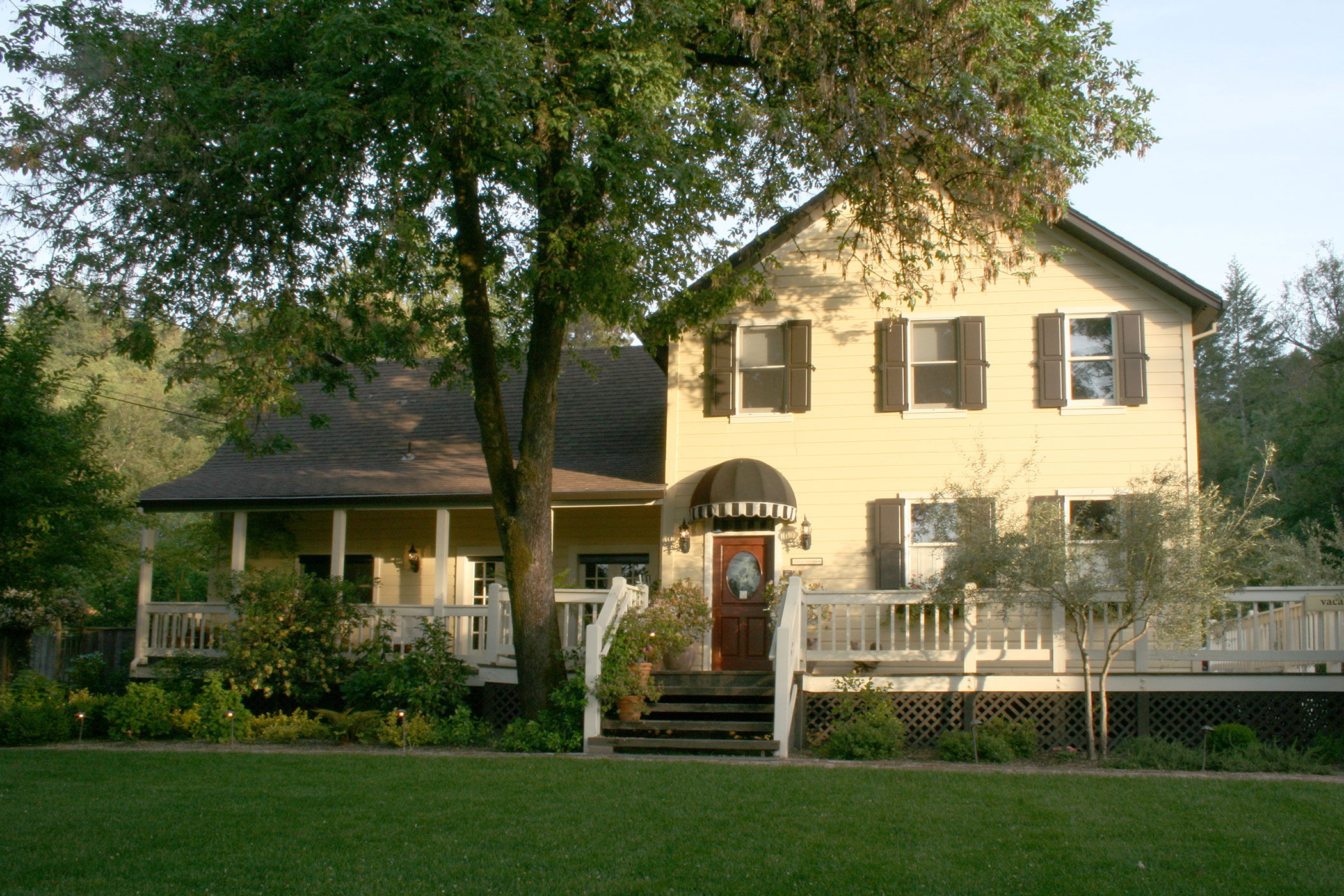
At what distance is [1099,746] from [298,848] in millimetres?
8877

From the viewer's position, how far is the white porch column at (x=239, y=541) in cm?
1625

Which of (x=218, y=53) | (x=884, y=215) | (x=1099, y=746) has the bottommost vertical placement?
(x=1099, y=746)

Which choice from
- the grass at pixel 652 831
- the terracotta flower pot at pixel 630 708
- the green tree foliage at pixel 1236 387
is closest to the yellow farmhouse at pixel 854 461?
the terracotta flower pot at pixel 630 708

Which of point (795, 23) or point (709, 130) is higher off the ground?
point (795, 23)

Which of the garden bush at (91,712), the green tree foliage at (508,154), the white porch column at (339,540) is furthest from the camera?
the white porch column at (339,540)

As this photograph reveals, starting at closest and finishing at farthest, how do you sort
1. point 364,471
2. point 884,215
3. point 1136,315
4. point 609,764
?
point 609,764
point 884,215
point 1136,315
point 364,471

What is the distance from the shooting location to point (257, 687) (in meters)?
14.1

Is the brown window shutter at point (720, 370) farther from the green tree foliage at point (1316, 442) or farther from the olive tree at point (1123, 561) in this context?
the green tree foliage at point (1316, 442)

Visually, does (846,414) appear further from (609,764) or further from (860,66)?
(609,764)

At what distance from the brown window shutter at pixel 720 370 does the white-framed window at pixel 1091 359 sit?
4.50m

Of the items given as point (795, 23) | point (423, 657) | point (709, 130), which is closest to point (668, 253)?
point (709, 130)

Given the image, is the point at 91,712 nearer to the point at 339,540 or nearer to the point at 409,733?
the point at 339,540

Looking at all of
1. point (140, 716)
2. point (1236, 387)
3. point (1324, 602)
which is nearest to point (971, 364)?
point (1324, 602)

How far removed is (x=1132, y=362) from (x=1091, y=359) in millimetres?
527
